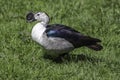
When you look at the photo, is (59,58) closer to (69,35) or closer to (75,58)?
(75,58)

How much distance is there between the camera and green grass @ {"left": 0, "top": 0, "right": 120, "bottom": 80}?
7.11 meters

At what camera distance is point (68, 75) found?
23.5 ft

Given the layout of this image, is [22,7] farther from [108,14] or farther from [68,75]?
[68,75]

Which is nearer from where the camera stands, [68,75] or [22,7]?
[68,75]

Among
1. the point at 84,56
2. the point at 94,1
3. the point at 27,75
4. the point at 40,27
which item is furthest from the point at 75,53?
the point at 94,1

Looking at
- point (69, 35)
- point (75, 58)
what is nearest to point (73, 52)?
point (75, 58)

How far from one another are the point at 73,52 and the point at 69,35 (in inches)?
25.8

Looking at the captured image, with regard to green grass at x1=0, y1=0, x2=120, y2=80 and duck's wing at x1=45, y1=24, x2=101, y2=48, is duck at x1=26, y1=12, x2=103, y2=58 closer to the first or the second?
duck's wing at x1=45, y1=24, x2=101, y2=48

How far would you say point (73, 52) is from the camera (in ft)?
26.8

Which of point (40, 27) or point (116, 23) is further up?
point (40, 27)

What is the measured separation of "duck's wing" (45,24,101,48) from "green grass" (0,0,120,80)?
11.3 inches

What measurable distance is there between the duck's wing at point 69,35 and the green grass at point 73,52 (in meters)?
0.29

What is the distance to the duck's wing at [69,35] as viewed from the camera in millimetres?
7531

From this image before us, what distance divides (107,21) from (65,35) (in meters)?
2.42
